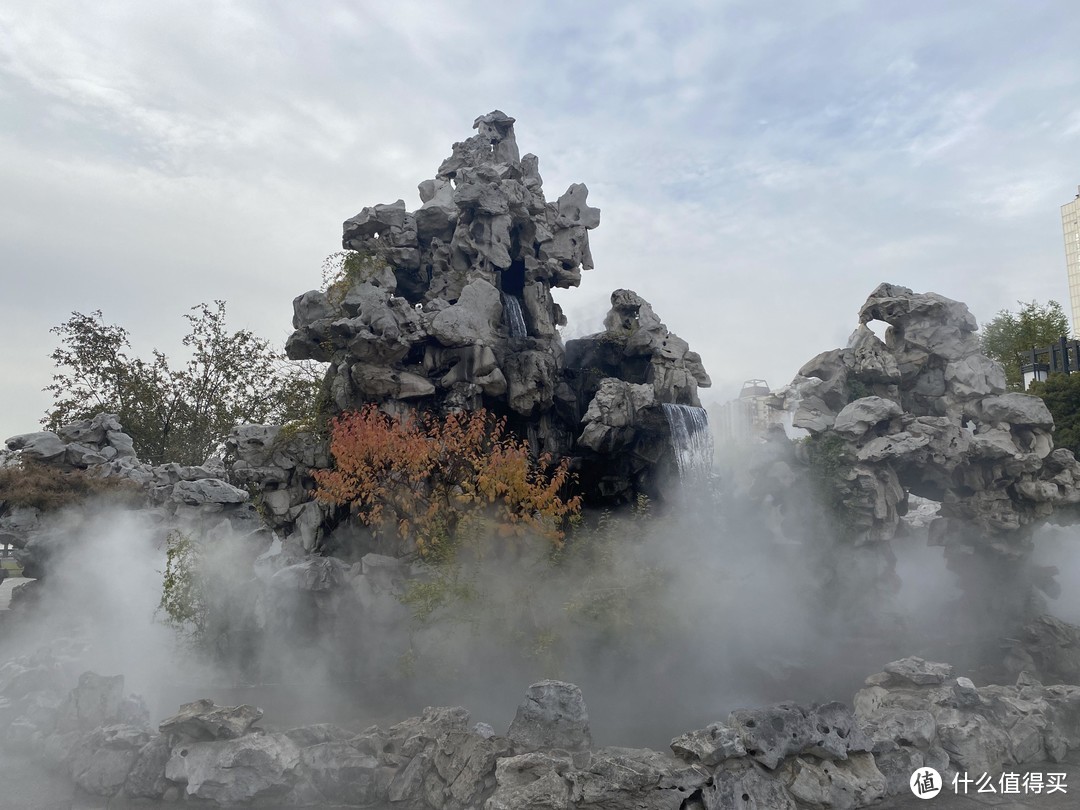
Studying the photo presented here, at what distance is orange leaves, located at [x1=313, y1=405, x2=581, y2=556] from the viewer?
14.0 meters

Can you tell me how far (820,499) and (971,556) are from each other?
13.4 feet

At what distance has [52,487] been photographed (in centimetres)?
1798

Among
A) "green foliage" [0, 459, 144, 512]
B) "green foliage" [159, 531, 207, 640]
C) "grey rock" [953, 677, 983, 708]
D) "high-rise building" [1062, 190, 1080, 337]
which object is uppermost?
"high-rise building" [1062, 190, 1080, 337]

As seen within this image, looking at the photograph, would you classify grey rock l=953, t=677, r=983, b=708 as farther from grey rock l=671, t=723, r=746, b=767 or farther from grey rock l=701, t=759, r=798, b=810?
grey rock l=671, t=723, r=746, b=767

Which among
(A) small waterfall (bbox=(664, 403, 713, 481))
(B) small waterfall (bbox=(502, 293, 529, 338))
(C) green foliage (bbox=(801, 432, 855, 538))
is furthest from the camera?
(B) small waterfall (bbox=(502, 293, 529, 338))

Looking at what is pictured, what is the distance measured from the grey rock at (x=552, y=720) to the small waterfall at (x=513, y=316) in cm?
1205

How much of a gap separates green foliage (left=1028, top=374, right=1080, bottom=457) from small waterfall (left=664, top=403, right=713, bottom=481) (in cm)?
1570

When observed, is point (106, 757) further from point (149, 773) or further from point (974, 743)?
point (974, 743)

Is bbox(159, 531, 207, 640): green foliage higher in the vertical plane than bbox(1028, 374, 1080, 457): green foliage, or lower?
lower

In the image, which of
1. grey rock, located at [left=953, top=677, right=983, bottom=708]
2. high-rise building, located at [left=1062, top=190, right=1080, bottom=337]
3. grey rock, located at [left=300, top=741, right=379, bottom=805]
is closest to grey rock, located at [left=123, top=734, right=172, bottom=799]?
grey rock, located at [left=300, top=741, right=379, bottom=805]

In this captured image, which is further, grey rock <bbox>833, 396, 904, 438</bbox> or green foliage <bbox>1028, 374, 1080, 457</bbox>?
green foliage <bbox>1028, 374, 1080, 457</bbox>

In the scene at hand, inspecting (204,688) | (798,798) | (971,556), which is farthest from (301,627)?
(971,556)

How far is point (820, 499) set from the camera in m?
17.7

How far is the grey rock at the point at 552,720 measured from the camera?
351 inches
